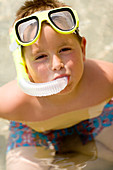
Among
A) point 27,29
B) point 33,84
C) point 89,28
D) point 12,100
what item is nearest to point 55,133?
point 12,100

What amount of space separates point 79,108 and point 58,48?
2.11ft

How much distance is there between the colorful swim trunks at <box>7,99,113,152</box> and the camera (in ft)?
7.06

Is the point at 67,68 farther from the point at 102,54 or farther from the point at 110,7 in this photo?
the point at 110,7

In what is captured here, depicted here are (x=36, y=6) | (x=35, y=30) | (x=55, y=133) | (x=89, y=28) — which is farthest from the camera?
(x=89, y=28)

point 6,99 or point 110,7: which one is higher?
point 110,7

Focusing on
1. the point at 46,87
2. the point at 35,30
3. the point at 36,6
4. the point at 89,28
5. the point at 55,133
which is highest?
the point at 89,28

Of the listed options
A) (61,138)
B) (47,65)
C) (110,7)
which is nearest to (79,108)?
(61,138)

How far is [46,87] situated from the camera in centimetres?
153

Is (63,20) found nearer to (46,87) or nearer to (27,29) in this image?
(27,29)

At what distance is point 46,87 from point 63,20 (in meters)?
0.44

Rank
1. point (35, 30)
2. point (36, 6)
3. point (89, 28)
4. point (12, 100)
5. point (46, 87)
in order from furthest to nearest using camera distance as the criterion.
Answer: point (89, 28) < point (12, 100) < point (36, 6) < point (35, 30) < point (46, 87)

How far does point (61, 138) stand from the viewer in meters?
2.18

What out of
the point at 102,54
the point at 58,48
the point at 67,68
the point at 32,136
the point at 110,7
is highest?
the point at 110,7

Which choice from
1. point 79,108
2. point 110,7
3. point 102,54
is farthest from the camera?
point 110,7
